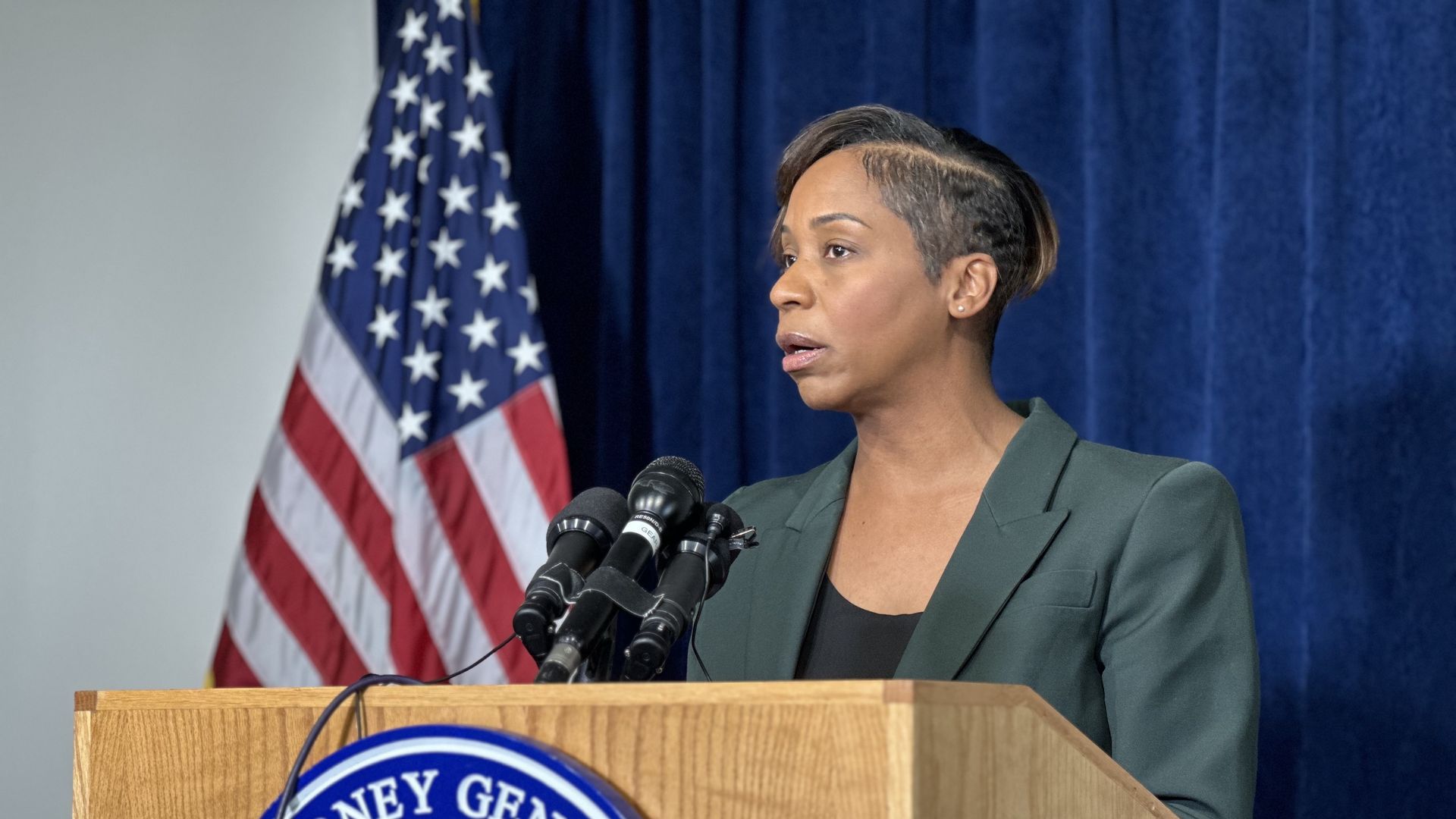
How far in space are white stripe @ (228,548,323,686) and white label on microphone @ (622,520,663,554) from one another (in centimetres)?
206

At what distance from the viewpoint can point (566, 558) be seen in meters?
1.03

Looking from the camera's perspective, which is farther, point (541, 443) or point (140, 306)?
point (140, 306)

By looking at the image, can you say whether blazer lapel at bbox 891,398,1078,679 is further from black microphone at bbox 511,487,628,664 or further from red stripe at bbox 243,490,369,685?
red stripe at bbox 243,490,369,685

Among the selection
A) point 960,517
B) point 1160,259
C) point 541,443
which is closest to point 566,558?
point 960,517

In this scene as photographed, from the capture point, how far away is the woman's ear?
179 centimetres

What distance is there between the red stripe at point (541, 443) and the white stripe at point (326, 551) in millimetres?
397

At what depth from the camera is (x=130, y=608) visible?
3.22 meters

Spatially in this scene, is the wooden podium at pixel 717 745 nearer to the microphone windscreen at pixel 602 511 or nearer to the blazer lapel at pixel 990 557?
the microphone windscreen at pixel 602 511

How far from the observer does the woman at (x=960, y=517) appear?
1474mm

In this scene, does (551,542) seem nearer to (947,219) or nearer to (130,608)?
(947,219)

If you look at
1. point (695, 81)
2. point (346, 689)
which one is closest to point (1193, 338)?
point (695, 81)

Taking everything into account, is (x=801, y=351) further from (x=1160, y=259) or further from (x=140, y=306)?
(x=140, y=306)

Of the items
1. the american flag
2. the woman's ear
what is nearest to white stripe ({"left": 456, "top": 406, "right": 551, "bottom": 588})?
the american flag

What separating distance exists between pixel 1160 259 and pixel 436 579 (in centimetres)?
152
